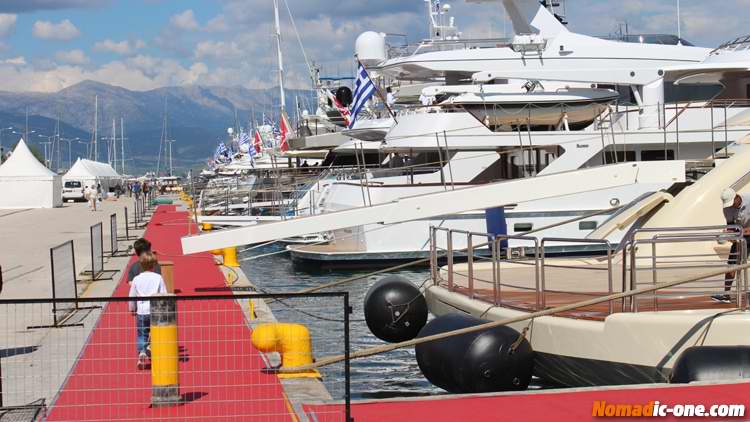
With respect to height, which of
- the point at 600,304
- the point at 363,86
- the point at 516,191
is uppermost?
the point at 363,86

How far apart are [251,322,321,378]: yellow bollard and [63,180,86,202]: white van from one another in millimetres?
68245

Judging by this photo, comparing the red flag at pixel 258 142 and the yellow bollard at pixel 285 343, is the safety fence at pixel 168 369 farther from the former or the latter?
the red flag at pixel 258 142

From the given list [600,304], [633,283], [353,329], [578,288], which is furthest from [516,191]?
[633,283]

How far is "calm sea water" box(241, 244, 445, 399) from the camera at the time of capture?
14328 millimetres

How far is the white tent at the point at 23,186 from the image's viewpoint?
2566 inches

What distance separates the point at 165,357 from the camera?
33.3 ft

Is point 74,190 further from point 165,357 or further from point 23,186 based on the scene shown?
point 165,357

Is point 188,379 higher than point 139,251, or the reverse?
point 139,251

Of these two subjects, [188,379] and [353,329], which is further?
[353,329]

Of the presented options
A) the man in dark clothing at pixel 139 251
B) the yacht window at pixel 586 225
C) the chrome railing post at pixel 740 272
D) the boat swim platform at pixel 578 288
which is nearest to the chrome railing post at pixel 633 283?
the boat swim platform at pixel 578 288

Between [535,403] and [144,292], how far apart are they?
15.9 feet

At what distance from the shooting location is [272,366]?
1201 cm

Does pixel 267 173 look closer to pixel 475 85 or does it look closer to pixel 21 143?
pixel 475 85

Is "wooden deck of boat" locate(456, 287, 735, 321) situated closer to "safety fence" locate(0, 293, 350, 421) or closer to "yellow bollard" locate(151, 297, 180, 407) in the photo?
"safety fence" locate(0, 293, 350, 421)
